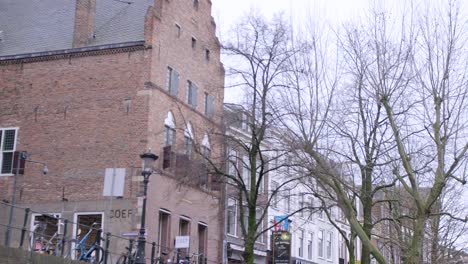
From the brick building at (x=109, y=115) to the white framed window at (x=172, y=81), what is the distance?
88 mm

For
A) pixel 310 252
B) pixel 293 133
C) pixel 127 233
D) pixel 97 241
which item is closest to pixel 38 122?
pixel 127 233

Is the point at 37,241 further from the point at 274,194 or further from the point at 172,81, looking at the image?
the point at 172,81

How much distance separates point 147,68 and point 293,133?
12.2 m

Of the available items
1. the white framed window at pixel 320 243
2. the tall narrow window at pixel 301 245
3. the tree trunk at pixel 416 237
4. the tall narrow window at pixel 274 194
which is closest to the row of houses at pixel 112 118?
the tall narrow window at pixel 274 194

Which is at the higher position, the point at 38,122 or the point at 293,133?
the point at 38,122

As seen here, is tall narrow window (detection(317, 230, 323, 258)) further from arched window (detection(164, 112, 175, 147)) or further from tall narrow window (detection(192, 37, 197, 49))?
arched window (detection(164, 112, 175, 147))

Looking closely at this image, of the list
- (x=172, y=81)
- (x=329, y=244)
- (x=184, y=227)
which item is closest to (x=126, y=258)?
(x=184, y=227)

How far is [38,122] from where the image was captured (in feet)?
115

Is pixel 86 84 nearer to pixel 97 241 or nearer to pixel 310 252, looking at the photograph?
pixel 97 241

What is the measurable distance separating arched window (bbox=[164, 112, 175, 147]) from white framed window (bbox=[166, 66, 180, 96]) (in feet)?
3.84

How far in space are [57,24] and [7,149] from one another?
7.08 metres

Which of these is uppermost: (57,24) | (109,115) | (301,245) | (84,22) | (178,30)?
(57,24)

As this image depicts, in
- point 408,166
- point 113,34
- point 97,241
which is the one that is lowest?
point 97,241

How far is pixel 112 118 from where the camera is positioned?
111 feet
